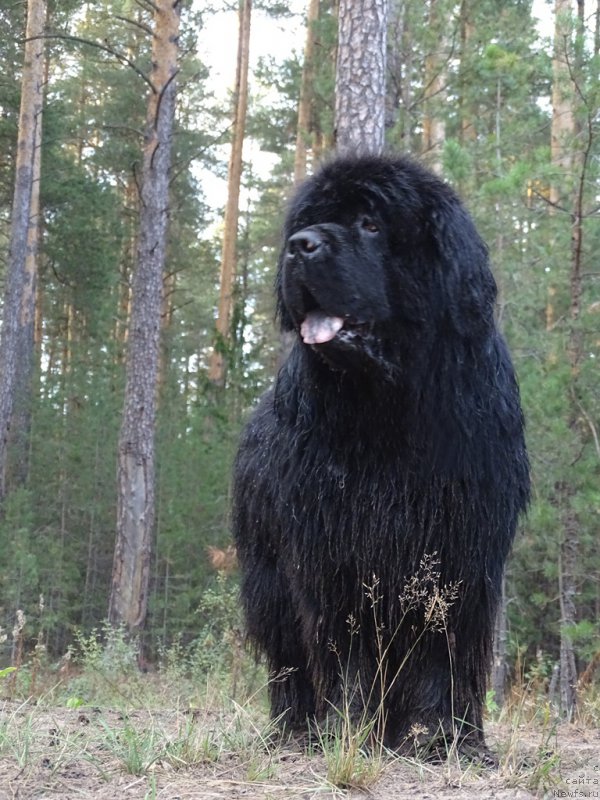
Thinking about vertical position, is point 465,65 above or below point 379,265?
above

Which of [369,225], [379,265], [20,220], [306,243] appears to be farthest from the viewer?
[20,220]

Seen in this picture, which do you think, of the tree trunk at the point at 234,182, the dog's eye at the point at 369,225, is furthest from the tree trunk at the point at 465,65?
the tree trunk at the point at 234,182

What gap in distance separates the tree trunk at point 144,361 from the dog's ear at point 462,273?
955cm

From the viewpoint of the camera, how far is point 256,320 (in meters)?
26.6

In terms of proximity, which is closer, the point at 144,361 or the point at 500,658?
the point at 500,658

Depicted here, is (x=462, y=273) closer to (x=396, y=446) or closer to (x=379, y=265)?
(x=379, y=265)

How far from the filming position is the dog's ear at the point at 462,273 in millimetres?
3570

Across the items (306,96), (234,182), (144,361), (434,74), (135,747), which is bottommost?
(135,747)

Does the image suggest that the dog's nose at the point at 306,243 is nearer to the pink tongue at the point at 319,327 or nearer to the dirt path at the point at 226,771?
the pink tongue at the point at 319,327

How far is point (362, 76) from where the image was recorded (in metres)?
6.97

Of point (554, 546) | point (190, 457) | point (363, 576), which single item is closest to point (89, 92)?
point (190, 457)

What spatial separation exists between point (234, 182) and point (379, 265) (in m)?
20.9

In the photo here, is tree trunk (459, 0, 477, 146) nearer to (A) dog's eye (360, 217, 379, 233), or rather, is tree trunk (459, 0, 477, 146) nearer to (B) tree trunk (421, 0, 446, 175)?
(B) tree trunk (421, 0, 446, 175)

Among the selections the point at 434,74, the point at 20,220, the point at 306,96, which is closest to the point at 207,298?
the point at 306,96
